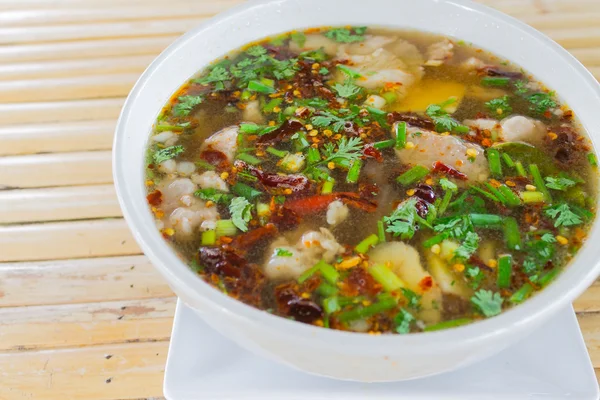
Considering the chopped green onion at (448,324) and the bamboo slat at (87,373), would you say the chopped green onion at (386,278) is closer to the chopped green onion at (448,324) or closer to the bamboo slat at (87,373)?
the chopped green onion at (448,324)

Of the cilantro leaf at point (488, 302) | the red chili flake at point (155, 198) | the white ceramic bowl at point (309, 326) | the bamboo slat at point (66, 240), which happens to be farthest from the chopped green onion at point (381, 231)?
the bamboo slat at point (66, 240)

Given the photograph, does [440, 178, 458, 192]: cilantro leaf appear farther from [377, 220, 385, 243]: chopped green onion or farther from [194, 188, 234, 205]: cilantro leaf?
[194, 188, 234, 205]: cilantro leaf

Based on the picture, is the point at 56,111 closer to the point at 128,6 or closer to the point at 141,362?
the point at 128,6

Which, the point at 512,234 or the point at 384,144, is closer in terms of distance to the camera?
the point at 512,234

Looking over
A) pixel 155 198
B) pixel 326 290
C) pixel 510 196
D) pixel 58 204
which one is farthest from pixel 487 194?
pixel 58 204

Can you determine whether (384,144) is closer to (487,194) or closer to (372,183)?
(372,183)

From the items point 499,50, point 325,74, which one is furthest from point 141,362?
point 499,50
